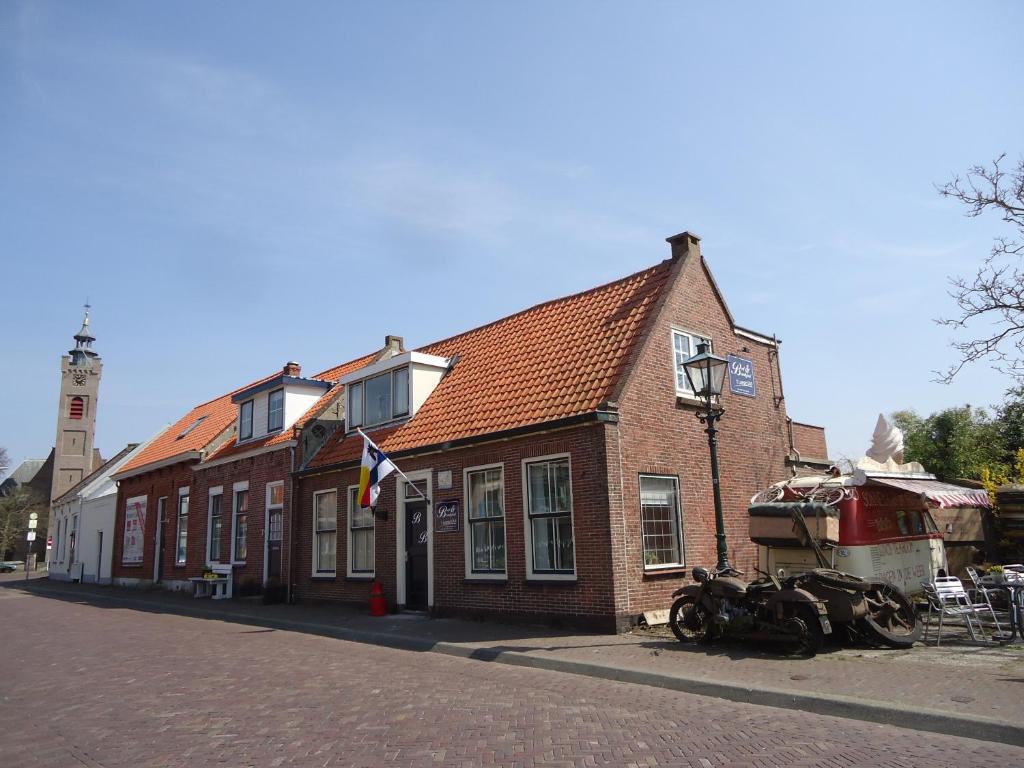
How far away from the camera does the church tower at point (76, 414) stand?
68.4 m

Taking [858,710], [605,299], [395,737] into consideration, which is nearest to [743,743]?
[858,710]

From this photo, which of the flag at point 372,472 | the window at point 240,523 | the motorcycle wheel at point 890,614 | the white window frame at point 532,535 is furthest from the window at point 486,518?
the window at point 240,523

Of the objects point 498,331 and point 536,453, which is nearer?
point 536,453

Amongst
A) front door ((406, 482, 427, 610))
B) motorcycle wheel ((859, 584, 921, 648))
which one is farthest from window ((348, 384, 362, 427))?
motorcycle wheel ((859, 584, 921, 648))

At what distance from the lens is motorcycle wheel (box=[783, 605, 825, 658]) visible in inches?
369

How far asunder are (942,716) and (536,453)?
25.5 ft

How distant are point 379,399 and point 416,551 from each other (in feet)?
15.0

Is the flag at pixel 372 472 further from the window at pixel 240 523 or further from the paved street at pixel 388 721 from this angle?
the window at pixel 240 523

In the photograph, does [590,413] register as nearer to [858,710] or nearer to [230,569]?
[858,710]

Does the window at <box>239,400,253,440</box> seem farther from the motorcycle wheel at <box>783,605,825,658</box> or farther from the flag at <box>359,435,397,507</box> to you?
the motorcycle wheel at <box>783,605,825,658</box>

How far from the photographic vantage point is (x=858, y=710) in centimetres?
705

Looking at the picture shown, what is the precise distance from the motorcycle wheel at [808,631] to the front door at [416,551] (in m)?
8.11

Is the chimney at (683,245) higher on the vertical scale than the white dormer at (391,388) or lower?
higher

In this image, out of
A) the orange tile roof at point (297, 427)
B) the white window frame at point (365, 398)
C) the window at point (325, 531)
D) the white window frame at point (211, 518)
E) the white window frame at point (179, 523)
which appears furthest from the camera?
the white window frame at point (179, 523)
